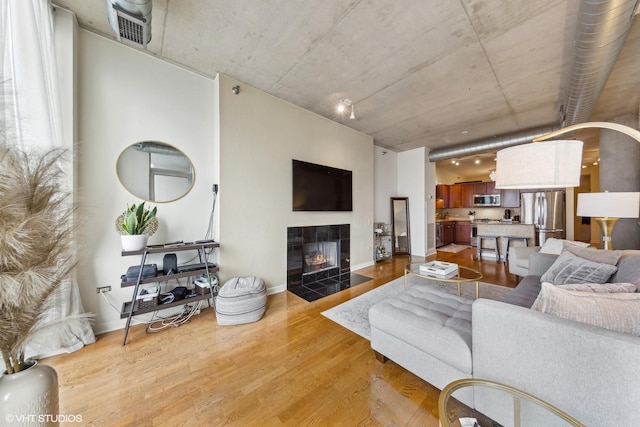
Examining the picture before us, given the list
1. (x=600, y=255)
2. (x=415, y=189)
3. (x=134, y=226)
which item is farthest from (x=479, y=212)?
(x=134, y=226)

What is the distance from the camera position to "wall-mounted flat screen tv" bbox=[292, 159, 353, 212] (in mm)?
3561

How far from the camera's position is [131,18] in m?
1.74

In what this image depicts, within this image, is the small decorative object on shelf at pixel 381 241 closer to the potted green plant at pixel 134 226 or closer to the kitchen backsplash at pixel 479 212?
the kitchen backsplash at pixel 479 212

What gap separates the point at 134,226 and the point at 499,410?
9.64 ft

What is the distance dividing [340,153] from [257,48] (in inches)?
88.9

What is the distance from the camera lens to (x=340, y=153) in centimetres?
425

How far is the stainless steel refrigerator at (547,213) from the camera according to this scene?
18.1 feet

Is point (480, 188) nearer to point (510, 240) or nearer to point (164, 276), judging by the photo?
point (510, 240)

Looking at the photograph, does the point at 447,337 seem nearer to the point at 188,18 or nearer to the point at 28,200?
the point at 28,200

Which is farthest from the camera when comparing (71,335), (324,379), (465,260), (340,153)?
(465,260)

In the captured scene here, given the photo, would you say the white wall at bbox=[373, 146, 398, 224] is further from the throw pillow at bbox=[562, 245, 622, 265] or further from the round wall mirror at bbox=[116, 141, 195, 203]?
the round wall mirror at bbox=[116, 141, 195, 203]

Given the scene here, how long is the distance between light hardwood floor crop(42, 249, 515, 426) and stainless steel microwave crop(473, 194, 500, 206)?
7.71 m

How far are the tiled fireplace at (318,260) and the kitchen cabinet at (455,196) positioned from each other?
5.87 metres

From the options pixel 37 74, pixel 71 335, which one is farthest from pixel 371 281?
pixel 37 74
